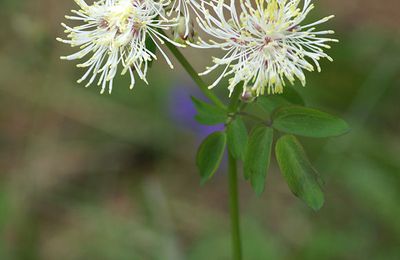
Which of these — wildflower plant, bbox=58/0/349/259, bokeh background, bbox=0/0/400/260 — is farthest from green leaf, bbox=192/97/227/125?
bokeh background, bbox=0/0/400/260

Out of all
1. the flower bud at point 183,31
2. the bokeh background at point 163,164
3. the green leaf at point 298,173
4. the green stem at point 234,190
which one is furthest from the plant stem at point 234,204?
the bokeh background at point 163,164

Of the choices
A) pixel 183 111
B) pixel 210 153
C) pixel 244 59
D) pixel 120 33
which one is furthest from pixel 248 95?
pixel 183 111

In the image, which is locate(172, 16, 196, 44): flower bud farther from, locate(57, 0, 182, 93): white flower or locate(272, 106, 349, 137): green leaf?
locate(272, 106, 349, 137): green leaf

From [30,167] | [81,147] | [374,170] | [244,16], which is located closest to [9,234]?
[30,167]

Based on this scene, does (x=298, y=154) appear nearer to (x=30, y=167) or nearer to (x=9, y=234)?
(x=30, y=167)

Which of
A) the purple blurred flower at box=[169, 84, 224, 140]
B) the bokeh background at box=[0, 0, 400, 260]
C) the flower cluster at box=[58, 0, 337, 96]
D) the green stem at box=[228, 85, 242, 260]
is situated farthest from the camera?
the purple blurred flower at box=[169, 84, 224, 140]

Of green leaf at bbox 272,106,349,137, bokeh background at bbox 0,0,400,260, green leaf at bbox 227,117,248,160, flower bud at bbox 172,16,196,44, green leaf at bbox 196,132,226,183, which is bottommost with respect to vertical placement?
bokeh background at bbox 0,0,400,260

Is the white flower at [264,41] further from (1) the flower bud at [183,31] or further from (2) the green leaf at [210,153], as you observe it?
(2) the green leaf at [210,153]
